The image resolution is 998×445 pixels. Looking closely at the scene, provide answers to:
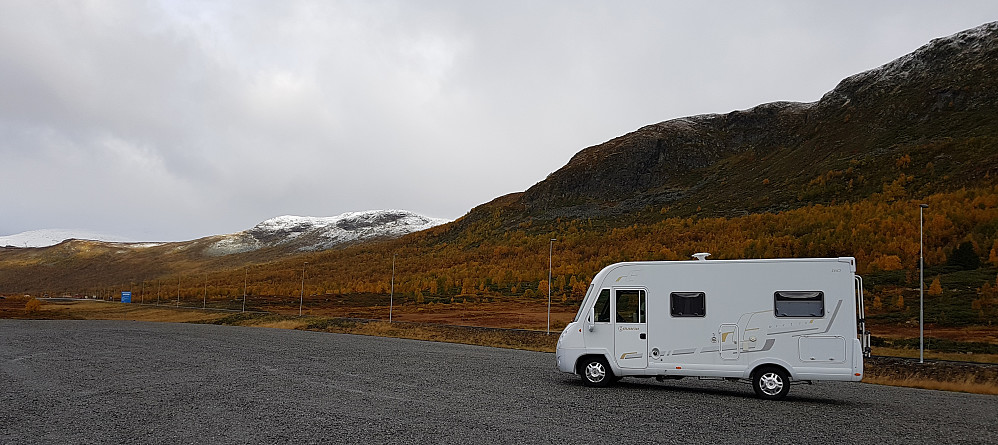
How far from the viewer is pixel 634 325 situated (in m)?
15.5

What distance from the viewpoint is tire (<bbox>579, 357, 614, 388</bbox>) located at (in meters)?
15.9

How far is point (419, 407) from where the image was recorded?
12.2 m

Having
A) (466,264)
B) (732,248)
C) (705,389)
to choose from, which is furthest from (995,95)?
(705,389)

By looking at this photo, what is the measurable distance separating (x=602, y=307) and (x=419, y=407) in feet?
18.7

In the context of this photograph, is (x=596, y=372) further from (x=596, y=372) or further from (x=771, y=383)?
(x=771, y=383)

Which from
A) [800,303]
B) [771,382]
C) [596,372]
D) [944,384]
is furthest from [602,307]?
[944,384]

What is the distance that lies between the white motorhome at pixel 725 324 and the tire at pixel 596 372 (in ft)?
0.08

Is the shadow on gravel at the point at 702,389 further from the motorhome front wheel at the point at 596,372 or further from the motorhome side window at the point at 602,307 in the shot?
the motorhome side window at the point at 602,307

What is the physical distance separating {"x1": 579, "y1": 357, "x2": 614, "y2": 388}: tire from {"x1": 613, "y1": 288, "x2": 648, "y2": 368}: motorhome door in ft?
1.49

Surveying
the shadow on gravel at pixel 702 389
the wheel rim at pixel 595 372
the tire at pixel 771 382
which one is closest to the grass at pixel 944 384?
the shadow on gravel at pixel 702 389

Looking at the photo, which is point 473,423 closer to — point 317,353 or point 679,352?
point 679,352

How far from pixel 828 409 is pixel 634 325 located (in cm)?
451

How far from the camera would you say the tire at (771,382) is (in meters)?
14.4

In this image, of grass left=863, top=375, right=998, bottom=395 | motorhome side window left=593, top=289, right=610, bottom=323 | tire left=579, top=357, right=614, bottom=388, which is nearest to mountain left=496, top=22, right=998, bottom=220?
grass left=863, top=375, right=998, bottom=395
